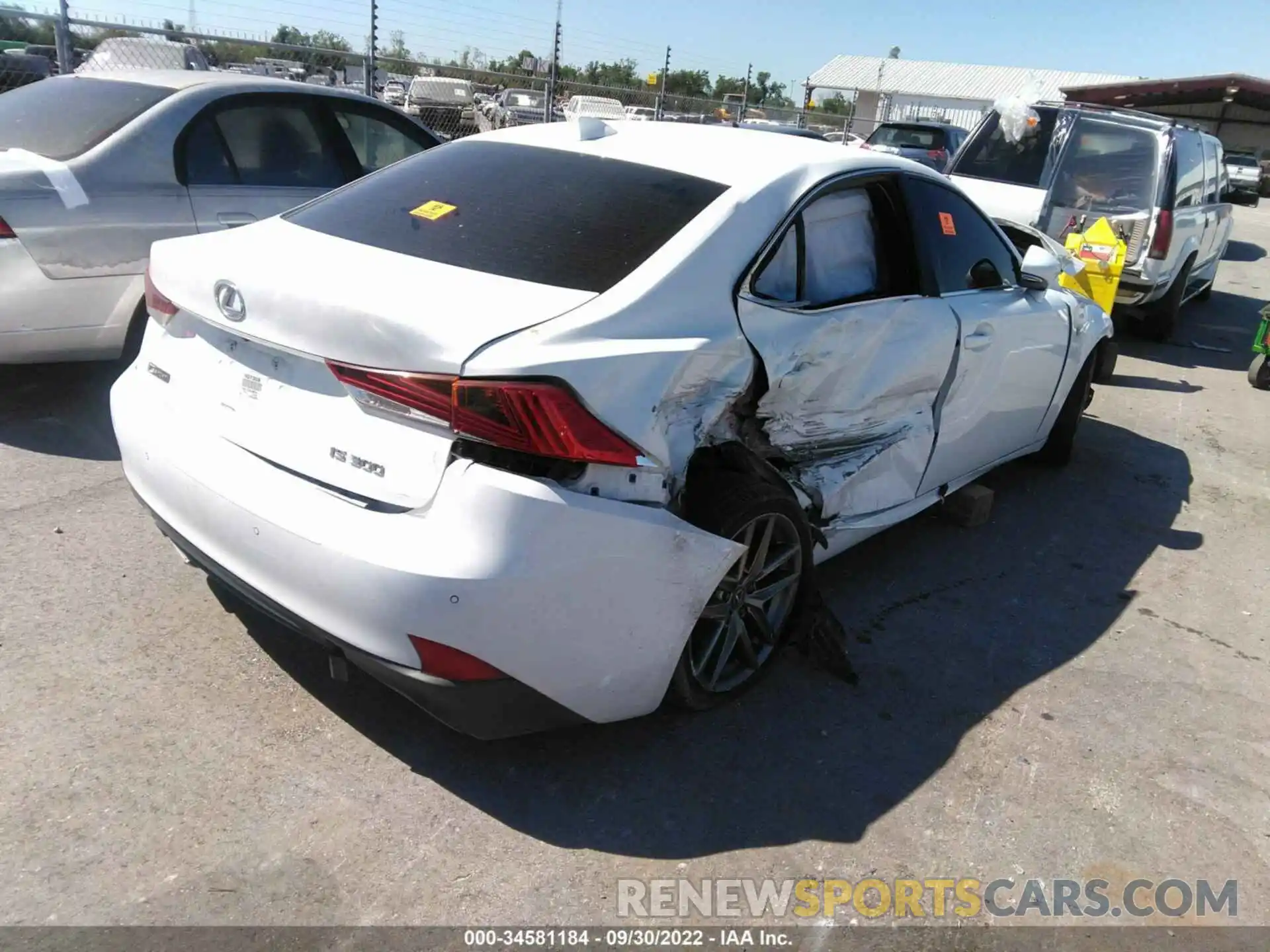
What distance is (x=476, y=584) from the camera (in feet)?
7.64

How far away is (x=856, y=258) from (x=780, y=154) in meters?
0.50

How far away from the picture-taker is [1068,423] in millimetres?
5633

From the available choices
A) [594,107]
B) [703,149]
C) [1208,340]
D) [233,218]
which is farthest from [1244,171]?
[703,149]

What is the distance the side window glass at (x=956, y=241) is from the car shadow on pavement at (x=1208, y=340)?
14.0 ft

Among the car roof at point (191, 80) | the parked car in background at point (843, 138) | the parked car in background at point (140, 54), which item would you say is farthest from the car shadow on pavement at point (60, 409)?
the parked car in background at point (843, 138)

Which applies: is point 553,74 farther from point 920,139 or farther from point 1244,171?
point 1244,171

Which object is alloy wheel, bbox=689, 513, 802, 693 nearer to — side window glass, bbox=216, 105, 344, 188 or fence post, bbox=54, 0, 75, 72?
side window glass, bbox=216, 105, 344, 188

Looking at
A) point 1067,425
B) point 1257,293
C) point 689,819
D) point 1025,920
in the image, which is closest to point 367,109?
point 1067,425

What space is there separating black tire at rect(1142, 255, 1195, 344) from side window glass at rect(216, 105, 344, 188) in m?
7.70

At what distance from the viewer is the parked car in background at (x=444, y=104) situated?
14.8 m

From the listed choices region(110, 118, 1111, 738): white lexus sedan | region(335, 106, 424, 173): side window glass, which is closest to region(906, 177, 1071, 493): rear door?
region(110, 118, 1111, 738): white lexus sedan

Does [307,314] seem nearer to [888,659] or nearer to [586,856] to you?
[586,856]

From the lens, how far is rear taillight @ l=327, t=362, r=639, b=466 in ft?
7.73

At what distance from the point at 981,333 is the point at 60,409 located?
14.9ft
